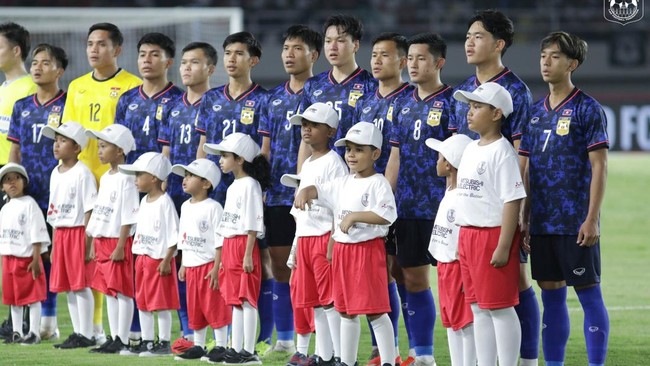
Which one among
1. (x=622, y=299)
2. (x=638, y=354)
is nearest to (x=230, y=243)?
(x=638, y=354)

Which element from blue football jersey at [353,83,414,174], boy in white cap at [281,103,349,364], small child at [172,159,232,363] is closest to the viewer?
boy in white cap at [281,103,349,364]

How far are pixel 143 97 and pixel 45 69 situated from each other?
0.90 metres

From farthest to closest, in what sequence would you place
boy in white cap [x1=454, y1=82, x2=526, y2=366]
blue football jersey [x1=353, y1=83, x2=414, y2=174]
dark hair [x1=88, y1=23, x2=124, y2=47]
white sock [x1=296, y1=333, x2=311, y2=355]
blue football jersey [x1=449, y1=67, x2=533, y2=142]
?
1. dark hair [x1=88, y1=23, x2=124, y2=47]
2. white sock [x1=296, y1=333, x2=311, y2=355]
3. blue football jersey [x1=353, y1=83, x2=414, y2=174]
4. blue football jersey [x1=449, y1=67, x2=533, y2=142]
5. boy in white cap [x1=454, y1=82, x2=526, y2=366]

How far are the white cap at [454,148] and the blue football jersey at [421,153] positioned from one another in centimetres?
58

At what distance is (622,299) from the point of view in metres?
11.1

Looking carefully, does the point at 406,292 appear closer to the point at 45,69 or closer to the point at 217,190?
the point at 217,190

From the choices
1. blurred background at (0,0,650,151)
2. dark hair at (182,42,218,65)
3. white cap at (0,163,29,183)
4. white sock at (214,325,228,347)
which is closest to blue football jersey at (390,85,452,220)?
white sock at (214,325,228,347)

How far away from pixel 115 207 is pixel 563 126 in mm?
3329

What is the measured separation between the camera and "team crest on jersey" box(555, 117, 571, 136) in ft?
21.5

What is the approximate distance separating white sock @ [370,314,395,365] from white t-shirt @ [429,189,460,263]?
0.49 metres

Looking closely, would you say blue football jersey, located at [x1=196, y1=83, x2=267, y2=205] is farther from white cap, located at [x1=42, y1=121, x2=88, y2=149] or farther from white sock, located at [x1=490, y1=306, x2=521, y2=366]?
white sock, located at [x1=490, y1=306, x2=521, y2=366]

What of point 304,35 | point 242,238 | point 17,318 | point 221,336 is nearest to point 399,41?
point 304,35

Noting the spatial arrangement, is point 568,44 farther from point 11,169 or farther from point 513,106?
point 11,169

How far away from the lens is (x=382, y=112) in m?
7.45
